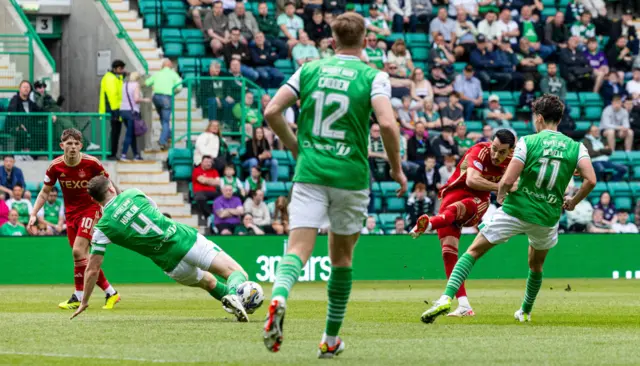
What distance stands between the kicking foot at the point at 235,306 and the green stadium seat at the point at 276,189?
13340 millimetres

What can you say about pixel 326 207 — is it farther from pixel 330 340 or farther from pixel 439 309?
pixel 439 309

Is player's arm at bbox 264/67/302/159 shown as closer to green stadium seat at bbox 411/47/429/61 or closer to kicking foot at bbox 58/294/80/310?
kicking foot at bbox 58/294/80/310

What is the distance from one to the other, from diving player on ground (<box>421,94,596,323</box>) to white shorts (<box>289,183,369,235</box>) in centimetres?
335

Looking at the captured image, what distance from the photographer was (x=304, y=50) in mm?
27750

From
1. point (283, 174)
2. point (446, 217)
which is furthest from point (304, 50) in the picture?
point (446, 217)

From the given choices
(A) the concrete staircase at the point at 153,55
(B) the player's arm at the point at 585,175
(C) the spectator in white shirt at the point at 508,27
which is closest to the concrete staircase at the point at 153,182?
(A) the concrete staircase at the point at 153,55

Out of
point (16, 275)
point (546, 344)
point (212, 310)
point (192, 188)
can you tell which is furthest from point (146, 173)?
point (546, 344)

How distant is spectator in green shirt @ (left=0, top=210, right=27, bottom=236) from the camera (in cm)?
2291

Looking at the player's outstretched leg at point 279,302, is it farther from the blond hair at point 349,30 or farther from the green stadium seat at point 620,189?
the green stadium seat at point 620,189

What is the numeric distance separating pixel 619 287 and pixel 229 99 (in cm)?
891

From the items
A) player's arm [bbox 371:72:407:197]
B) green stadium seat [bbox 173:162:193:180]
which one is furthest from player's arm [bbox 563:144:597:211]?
green stadium seat [bbox 173:162:193:180]

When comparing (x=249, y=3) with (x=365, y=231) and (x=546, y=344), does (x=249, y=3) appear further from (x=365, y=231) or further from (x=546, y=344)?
(x=546, y=344)

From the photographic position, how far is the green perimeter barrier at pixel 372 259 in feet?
73.6

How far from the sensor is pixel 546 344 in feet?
31.5
